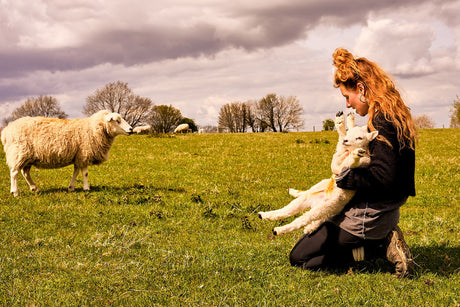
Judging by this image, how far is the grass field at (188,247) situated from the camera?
472 centimetres

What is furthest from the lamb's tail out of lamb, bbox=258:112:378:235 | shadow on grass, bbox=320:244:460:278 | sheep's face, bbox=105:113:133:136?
sheep's face, bbox=105:113:133:136

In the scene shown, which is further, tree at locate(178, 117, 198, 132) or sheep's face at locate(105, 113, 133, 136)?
tree at locate(178, 117, 198, 132)

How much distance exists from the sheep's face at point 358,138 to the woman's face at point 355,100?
0.49m

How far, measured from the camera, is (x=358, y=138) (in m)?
4.50

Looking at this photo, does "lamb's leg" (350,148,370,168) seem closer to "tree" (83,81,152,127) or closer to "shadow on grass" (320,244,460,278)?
"shadow on grass" (320,244,460,278)

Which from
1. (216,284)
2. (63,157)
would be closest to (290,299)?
(216,284)

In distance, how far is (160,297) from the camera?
15.1 ft

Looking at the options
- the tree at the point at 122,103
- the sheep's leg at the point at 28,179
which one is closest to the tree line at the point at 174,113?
the tree at the point at 122,103

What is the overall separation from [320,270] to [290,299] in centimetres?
101

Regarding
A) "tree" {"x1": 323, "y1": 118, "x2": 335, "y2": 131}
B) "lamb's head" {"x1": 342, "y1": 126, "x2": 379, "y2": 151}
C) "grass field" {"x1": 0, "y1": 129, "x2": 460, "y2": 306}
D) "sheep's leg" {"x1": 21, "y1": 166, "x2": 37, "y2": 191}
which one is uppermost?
"tree" {"x1": 323, "y1": 118, "x2": 335, "y2": 131}

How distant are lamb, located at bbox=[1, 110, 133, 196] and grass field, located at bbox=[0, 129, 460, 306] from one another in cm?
88

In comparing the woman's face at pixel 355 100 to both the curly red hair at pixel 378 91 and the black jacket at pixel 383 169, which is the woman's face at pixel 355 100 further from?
the black jacket at pixel 383 169

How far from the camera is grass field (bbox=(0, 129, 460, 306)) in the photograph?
472cm

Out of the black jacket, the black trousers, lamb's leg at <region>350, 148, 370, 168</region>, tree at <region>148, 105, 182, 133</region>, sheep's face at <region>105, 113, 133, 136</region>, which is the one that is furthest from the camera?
tree at <region>148, 105, 182, 133</region>
